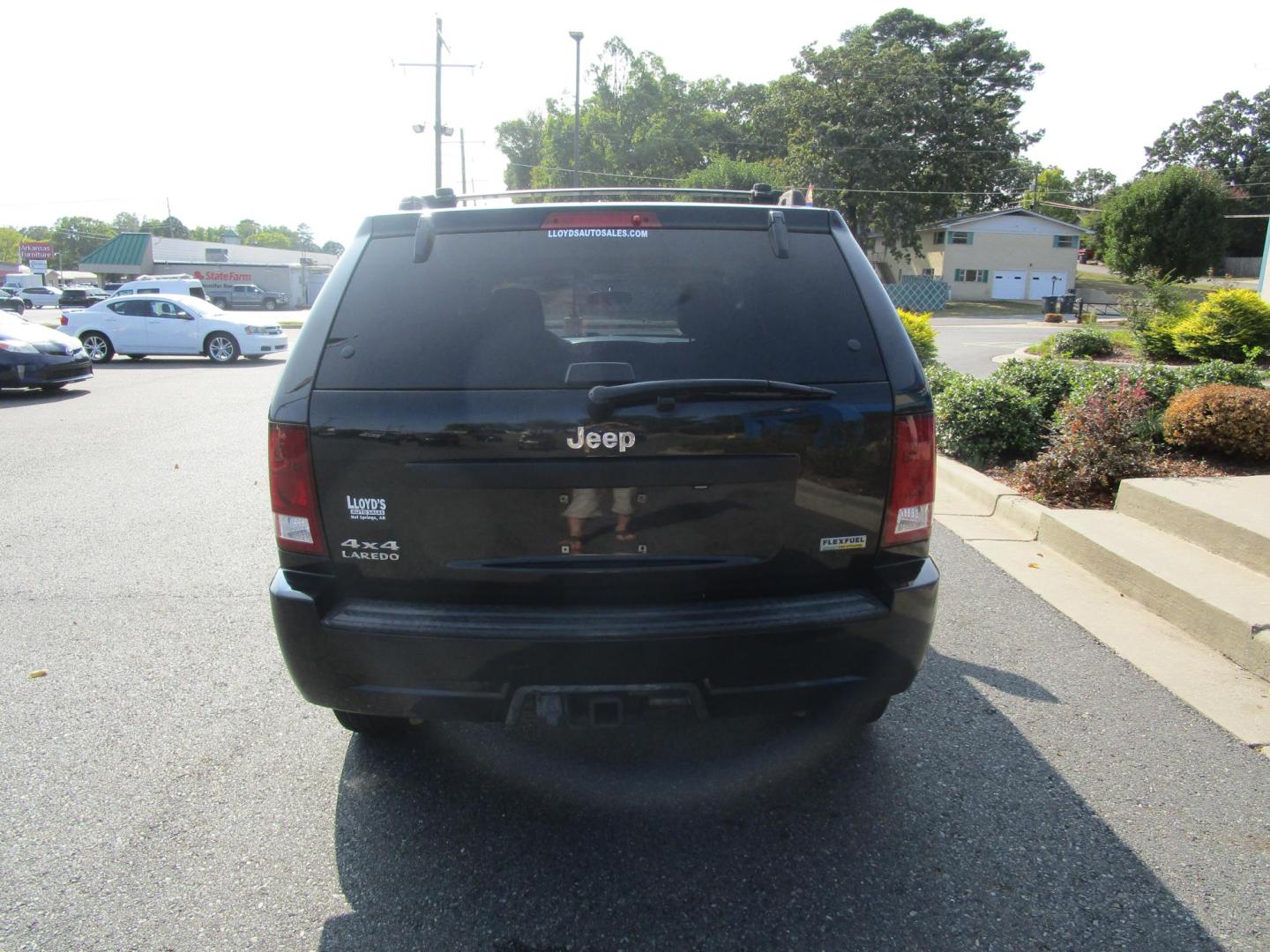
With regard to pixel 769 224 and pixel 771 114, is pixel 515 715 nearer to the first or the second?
pixel 769 224

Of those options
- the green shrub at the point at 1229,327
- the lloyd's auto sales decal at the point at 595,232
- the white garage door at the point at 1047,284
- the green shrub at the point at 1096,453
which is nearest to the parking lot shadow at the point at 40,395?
the lloyd's auto sales decal at the point at 595,232

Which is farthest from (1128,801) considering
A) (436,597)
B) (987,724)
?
(436,597)

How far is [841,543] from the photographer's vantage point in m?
2.61

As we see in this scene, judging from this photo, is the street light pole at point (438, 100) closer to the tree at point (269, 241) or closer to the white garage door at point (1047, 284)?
the white garage door at point (1047, 284)

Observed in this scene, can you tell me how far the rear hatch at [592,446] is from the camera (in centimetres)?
247

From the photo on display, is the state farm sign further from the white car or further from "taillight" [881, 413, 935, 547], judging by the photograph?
"taillight" [881, 413, 935, 547]

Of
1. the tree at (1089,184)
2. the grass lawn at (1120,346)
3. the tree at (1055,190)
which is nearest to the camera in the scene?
the grass lawn at (1120,346)

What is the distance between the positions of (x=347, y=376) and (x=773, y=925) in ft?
6.49

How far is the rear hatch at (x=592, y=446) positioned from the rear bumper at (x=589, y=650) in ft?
0.33

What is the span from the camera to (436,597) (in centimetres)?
260

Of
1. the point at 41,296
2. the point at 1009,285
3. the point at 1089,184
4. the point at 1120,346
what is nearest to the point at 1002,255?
the point at 1009,285

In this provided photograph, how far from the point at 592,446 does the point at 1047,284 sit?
6179 centimetres

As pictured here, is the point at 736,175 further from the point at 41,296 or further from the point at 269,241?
the point at 269,241

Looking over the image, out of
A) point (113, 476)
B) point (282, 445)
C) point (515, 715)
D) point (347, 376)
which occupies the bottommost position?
point (113, 476)
